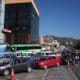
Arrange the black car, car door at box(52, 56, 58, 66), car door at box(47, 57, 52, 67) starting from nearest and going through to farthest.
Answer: the black car < car door at box(47, 57, 52, 67) < car door at box(52, 56, 58, 66)

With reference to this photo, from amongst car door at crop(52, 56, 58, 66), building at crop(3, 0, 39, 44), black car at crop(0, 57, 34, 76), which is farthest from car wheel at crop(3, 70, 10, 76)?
building at crop(3, 0, 39, 44)

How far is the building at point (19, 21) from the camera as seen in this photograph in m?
118

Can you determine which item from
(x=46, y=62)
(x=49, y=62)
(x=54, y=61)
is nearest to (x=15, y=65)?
(x=46, y=62)

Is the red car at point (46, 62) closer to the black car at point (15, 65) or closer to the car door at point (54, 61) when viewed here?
the car door at point (54, 61)

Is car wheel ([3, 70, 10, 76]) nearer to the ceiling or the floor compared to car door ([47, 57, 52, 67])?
nearer to the floor

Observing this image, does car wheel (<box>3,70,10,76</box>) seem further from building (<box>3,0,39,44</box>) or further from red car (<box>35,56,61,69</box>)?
building (<box>3,0,39,44</box>)

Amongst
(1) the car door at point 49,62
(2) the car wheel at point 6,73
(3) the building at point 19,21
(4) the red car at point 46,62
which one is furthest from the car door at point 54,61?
(3) the building at point 19,21

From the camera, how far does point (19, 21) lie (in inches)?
4818

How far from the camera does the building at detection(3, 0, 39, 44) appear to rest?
11750cm

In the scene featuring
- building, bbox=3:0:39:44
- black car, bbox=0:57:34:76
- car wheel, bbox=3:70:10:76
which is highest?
building, bbox=3:0:39:44

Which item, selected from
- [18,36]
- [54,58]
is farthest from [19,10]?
[54,58]

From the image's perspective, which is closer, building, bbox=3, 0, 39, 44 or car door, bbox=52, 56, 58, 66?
car door, bbox=52, 56, 58, 66

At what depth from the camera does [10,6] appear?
5032 inches

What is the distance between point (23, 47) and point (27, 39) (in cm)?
2085
